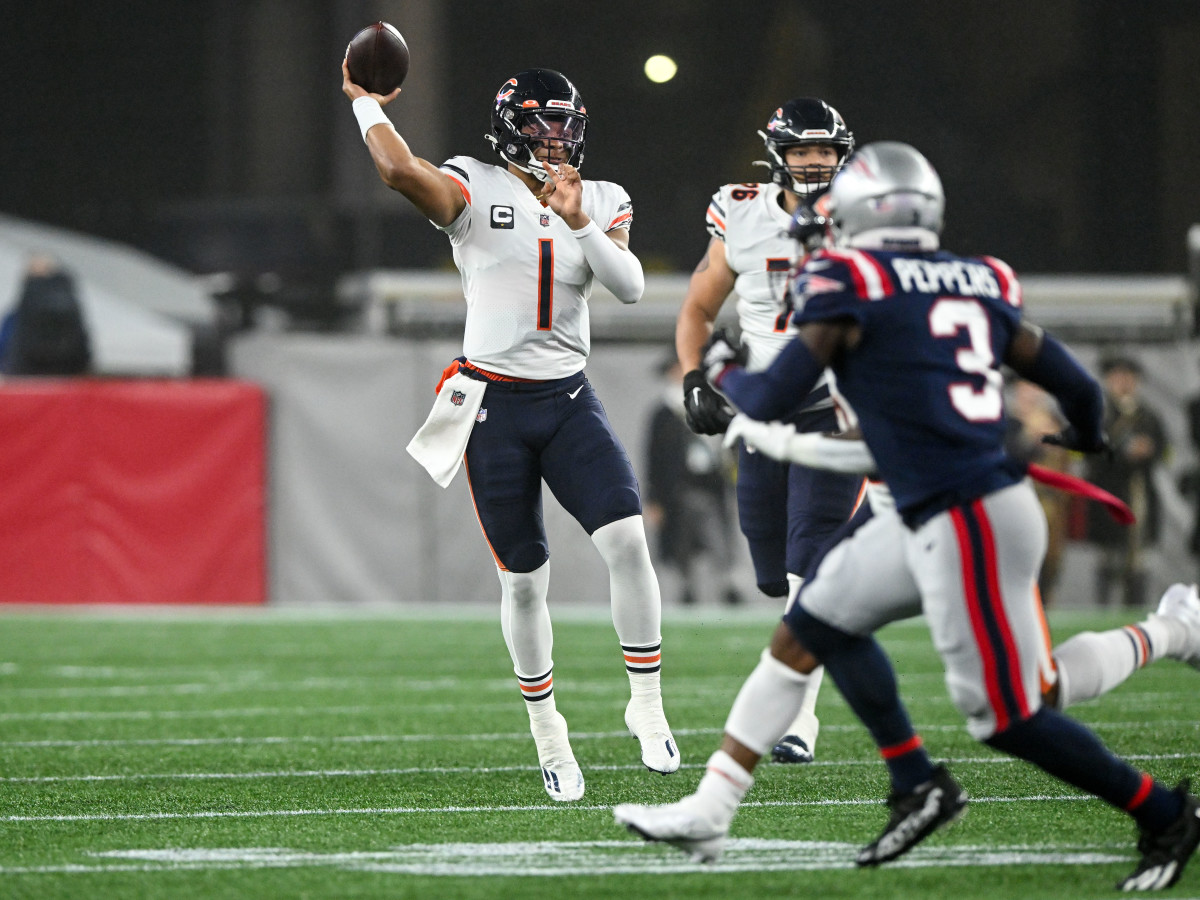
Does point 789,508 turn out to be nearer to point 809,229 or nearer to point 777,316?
point 777,316

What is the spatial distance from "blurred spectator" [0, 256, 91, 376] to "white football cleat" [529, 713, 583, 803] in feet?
27.9

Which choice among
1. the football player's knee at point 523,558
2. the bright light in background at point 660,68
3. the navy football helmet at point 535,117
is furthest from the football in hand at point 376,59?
the bright light in background at point 660,68

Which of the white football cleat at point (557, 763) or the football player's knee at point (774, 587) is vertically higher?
the football player's knee at point (774, 587)

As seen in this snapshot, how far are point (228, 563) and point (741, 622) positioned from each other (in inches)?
134

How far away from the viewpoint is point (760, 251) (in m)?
5.18

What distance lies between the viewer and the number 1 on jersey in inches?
185

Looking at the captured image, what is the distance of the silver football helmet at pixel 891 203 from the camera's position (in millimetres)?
3406

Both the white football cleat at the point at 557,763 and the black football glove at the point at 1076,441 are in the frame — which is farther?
the white football cleat at the point at 557,763

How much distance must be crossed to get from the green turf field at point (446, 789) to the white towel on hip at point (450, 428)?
2.68 feet

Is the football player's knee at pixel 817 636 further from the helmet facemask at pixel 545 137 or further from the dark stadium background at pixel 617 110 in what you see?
the dark stadium background at pixel 617 110

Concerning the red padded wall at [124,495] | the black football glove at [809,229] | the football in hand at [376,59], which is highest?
the football in hand at [376,59]

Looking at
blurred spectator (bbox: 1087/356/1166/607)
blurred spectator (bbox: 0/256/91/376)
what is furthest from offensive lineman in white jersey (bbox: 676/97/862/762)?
blurred spectator (bbox: 0/256/91/376)

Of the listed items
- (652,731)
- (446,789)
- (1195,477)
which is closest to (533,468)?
(652,731)

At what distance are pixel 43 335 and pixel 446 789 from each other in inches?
337
